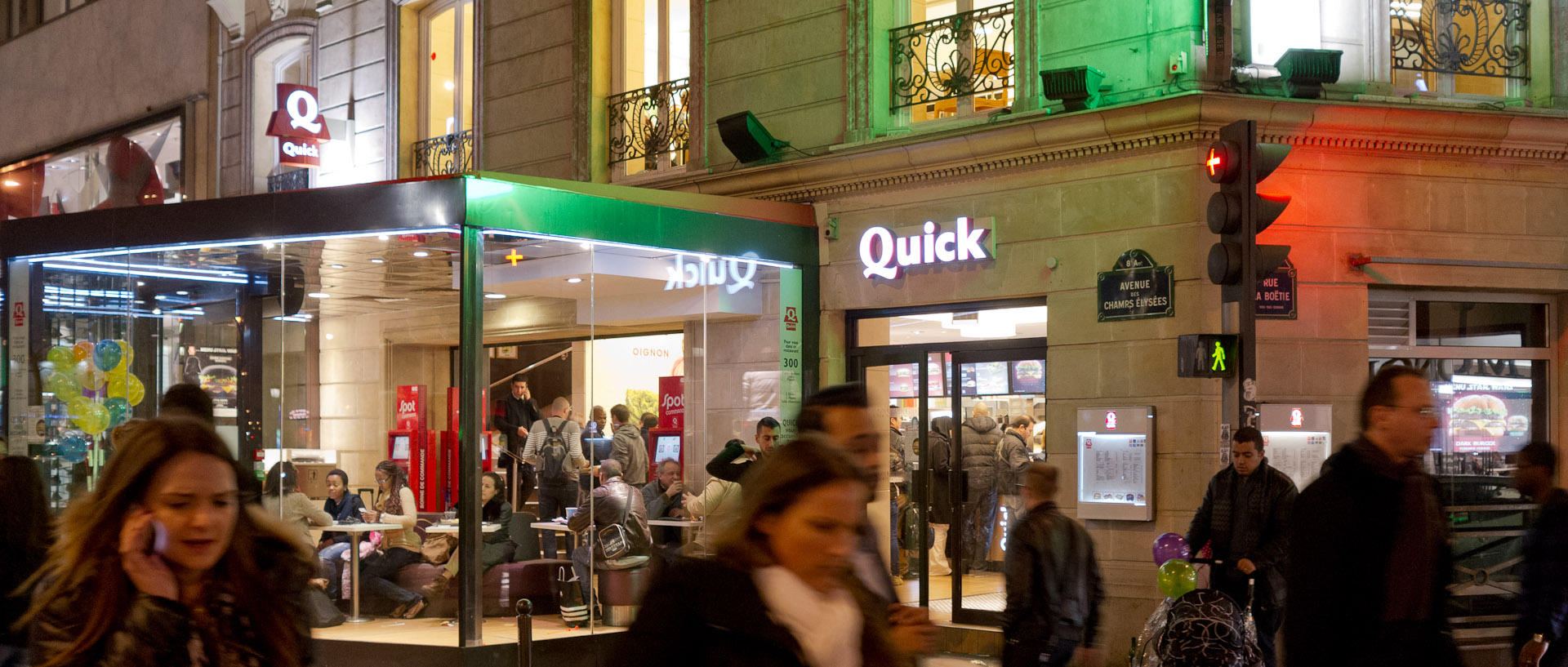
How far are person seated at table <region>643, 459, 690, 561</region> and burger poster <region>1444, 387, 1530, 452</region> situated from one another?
6.33 m

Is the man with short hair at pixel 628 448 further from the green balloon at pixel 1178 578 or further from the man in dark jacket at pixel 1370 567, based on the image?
the man in dark jacket at pixel 1370 567

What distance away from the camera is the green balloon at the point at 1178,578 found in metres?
8.45

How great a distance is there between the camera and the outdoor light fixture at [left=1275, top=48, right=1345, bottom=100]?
1052 cm

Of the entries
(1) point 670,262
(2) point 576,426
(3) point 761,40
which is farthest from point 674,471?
(3) point 761,40

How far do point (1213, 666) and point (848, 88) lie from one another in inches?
263

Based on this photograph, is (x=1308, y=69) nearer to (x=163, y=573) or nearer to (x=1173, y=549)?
(x=1173, y=549)

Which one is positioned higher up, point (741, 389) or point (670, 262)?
point (670, 262)

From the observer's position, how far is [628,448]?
12.2 metres

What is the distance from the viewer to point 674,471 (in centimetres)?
1256

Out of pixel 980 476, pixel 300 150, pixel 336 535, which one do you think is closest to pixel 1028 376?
pixel 980 476

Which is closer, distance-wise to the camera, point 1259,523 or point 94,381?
point 1259,523

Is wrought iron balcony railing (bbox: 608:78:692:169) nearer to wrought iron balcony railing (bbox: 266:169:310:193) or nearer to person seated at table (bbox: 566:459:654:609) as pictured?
person seated at table (bbox: 566:459:654:609)

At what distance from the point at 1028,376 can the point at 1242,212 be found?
12.2 feet

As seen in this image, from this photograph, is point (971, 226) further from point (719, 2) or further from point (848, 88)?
point (719, 2)
